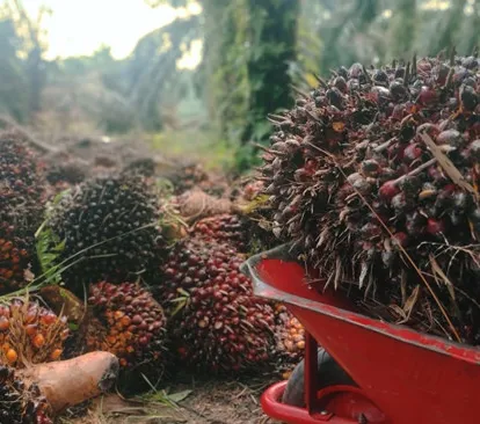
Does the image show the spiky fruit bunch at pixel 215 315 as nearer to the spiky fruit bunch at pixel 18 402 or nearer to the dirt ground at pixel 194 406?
the dirt ground at pixel 194 406

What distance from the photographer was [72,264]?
235cm

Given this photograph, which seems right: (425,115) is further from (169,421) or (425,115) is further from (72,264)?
(72,264)

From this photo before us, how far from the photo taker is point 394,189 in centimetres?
127

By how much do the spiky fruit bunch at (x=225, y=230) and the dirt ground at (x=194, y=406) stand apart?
0.68m

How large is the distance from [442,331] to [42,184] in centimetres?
219

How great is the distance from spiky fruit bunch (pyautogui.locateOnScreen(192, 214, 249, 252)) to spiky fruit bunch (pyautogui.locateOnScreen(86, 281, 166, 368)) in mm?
537

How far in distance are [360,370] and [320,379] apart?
1.03 ft

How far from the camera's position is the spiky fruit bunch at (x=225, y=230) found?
2734 millimetres

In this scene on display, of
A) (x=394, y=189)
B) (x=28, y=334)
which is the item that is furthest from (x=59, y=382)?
(x=394, y=189)

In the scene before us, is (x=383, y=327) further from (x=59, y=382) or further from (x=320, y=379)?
(x=59, y=382)

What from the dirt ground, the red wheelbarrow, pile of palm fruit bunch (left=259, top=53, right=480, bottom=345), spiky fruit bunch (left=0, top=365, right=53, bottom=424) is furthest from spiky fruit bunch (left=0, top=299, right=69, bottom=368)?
pile of palm fruit bunch (left=259, top=53, right=480, bottom=345)

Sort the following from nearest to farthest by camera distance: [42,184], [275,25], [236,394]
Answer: [236,394] < [42,184] < [275,25]

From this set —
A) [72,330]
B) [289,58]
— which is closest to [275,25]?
[289,58]

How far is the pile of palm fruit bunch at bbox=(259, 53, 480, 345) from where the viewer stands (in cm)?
122
